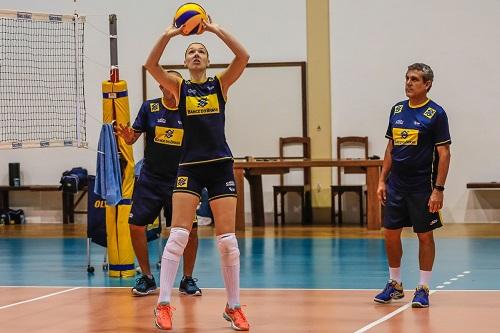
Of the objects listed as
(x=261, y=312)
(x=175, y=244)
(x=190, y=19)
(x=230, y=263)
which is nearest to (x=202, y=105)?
(x=190, y=19)

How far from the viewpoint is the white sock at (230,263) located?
19.3 ft

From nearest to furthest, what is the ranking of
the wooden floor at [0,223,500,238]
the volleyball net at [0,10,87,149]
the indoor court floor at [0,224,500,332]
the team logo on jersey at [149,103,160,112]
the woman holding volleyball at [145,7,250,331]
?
the woman holding volleyball at [145,7,250,331]
the indoor court floor at [0,224,500,332]
the team logo on jersey at [149,103,160,112]
the wooden floor at [0,223,500,238]
the volleyball net at [0,10,87,149]

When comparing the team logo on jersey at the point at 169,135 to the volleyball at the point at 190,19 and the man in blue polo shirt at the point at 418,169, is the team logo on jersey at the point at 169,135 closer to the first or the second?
the man in blue polo shirt at the point at 418,169

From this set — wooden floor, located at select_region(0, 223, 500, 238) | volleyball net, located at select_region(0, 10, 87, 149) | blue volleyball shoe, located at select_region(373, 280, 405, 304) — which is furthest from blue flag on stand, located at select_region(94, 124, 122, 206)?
volleyball net, located at select_region(0, 10, 87, 149)

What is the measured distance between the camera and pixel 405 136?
6801mm

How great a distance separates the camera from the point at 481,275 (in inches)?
339

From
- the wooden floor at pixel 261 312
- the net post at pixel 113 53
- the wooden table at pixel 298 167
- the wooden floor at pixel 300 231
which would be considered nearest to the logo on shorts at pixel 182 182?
the wooden floor at pixel 261 312

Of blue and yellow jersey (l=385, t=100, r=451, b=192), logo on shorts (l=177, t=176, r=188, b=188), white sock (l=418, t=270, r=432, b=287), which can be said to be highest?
blue and yellow jersey (l=385, t=100, r=451, b=192)

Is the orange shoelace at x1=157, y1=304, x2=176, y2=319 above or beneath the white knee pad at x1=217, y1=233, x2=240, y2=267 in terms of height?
beneath

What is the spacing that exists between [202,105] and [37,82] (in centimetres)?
944

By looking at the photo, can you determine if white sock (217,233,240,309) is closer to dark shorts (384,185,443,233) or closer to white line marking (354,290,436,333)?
white line marking (354,290,436,333)

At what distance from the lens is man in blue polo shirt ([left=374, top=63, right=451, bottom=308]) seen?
6.70 meters

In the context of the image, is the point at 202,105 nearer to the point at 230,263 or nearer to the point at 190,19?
the point at 190,19

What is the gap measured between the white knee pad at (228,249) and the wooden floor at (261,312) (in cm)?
42
